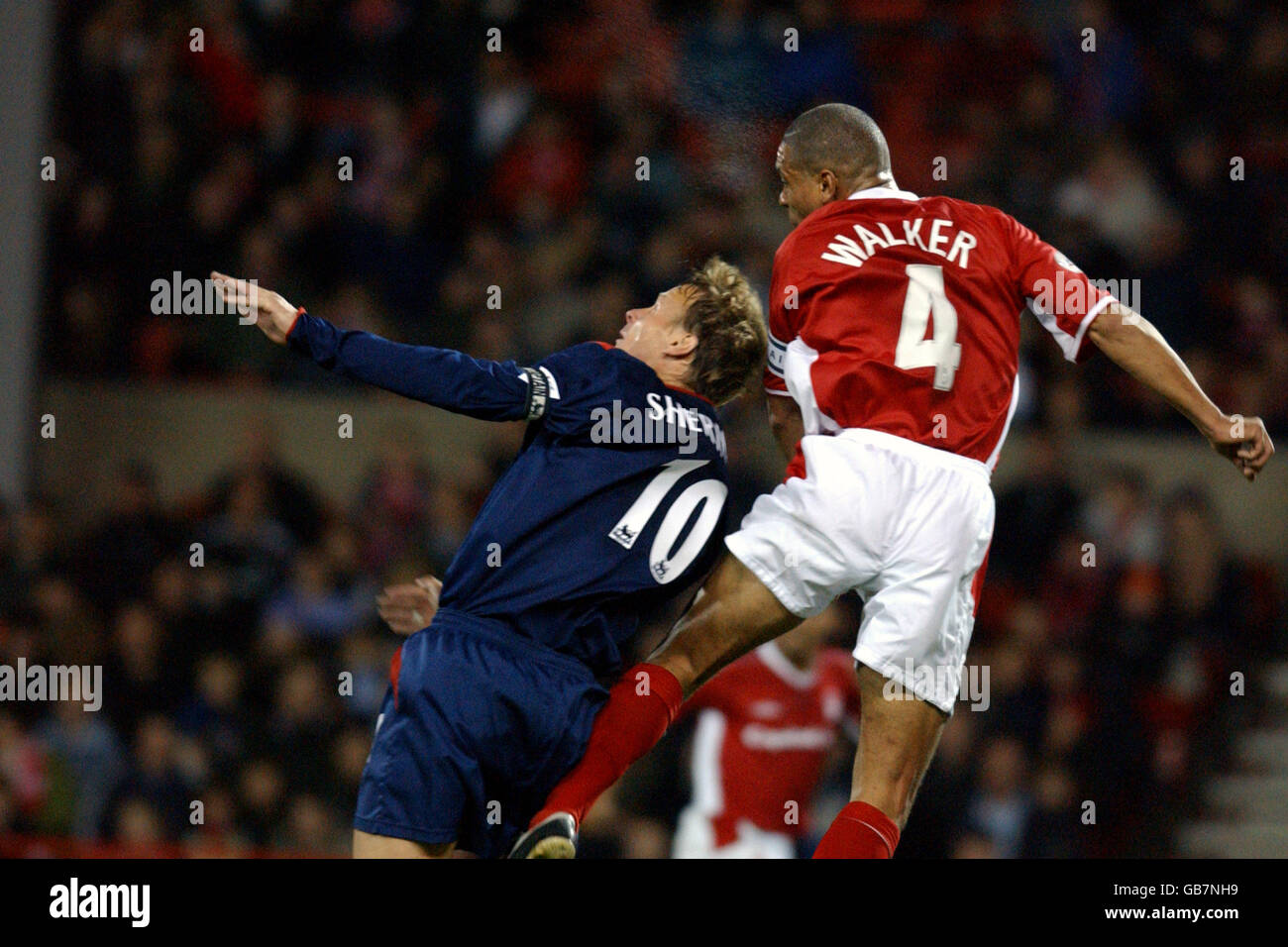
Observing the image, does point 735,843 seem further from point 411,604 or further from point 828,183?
point 828,183

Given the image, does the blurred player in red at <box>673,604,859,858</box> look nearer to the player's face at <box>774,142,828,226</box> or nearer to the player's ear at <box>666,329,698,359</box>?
the player's face at <box>774,142,828,226</box>

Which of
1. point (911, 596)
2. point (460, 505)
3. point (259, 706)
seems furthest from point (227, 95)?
point (911, 596)

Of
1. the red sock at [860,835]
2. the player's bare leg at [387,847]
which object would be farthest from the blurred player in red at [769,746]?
the player's bare leg at [387,847]

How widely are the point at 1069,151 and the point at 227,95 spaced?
4884mm

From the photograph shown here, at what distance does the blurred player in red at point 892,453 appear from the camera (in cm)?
432

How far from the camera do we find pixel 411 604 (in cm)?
462

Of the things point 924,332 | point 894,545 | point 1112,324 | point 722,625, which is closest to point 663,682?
point 722,625

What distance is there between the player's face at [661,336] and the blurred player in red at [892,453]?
1.06ft

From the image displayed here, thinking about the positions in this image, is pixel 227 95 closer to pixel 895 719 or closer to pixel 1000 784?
pixel 1000 784

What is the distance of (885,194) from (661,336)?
0.74 metres

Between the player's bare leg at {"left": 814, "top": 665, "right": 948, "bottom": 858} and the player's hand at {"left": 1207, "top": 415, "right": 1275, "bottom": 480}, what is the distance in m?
1.01

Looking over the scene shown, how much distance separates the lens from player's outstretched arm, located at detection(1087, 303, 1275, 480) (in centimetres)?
435

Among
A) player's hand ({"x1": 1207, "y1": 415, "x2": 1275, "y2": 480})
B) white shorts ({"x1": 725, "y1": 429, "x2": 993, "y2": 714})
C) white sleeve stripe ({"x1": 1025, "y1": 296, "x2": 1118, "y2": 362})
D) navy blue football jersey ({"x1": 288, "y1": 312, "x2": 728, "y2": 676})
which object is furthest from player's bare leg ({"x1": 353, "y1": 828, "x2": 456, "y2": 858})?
player's hand ({"x1": 1207, "y1": 415, "x2": 1275, "y2": 480})
